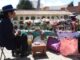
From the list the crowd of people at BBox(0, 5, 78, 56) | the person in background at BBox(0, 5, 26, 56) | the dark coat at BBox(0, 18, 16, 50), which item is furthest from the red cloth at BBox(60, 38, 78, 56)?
the dark coat at BBox(0, 18, 16, 50)

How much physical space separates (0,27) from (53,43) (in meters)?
1.53

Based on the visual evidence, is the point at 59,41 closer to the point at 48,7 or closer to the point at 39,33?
the point at 39,33

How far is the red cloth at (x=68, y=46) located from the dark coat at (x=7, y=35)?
120 cm

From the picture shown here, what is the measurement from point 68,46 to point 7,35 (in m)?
1.38

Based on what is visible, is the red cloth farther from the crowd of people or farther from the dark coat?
the dark coat

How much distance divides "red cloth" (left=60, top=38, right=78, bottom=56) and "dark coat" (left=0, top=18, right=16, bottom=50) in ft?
3.93

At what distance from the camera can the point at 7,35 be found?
A: 4488 millimetres

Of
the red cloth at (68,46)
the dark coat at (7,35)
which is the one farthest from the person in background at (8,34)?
the red cloth at (68,46)

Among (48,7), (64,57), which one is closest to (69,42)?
(64,57)

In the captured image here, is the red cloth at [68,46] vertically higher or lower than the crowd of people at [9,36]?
lower

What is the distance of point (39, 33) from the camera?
253 inches

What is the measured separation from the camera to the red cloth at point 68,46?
4.93 meters

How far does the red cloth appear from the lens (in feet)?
16.2

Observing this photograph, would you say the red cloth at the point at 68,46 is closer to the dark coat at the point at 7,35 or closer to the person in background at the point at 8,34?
the person in background at the point at 8,34
